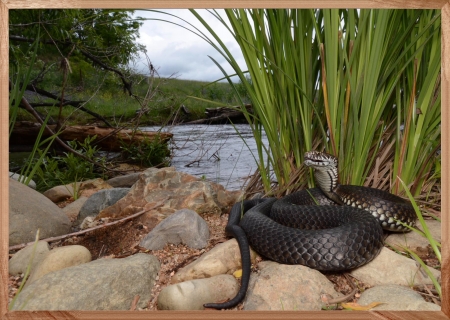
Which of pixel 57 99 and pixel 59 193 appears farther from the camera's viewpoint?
pixel 59 193

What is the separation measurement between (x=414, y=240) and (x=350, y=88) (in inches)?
44.4

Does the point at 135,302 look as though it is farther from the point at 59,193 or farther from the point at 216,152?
the point at 216,152

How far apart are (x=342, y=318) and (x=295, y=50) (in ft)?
6.69

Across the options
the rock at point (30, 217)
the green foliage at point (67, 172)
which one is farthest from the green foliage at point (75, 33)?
the rock at point (30, 217)

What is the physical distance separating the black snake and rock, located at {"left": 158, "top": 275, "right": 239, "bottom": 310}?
2.4 inches

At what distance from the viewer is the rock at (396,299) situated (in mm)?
1850

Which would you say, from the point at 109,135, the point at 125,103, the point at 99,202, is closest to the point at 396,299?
the point at 99,202

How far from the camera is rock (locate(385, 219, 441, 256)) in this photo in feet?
8.15

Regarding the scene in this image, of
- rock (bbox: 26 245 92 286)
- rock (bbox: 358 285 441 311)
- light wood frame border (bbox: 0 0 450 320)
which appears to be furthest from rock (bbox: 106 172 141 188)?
rock (bbox: 358 285 441 311)

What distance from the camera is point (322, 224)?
2.95 meters

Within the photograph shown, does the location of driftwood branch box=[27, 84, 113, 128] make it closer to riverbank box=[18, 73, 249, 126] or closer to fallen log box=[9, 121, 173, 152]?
riverbank box=[18, 73, 249, 126]

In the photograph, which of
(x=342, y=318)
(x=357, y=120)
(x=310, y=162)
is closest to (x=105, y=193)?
(x=310, y=162)

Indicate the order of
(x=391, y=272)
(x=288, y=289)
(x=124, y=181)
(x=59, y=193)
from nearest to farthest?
(x=288, y=289) → (x=391, y=272) → (x=59, y=193) → (x=124, y=181)

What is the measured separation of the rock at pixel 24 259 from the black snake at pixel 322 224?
3.57ft
